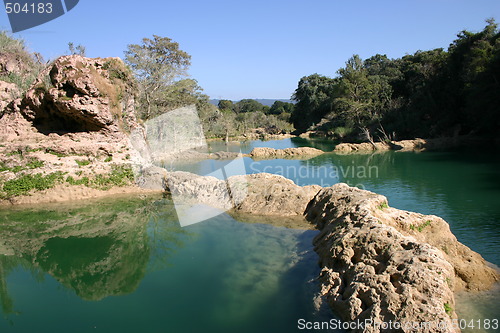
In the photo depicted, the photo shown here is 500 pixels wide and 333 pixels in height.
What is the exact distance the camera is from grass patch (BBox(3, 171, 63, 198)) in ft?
39.7

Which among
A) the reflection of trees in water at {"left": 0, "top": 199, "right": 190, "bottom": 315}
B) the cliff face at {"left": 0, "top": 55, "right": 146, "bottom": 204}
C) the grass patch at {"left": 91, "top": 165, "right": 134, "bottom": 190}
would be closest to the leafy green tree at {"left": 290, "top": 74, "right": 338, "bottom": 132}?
the cliff face at {"left": 0, "top": 55, "right": 146, "bottom": 204}

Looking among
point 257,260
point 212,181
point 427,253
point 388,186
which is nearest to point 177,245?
point 257,260

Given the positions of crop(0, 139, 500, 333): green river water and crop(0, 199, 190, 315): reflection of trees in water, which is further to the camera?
crop(0, 199, 190, 315): reflection of trees in water

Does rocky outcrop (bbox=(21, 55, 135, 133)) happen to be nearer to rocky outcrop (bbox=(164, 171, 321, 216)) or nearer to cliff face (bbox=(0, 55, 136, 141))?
cliff face (bbox=(0, 55, 136, 141))

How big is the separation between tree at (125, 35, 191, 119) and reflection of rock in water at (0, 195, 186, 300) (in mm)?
15341

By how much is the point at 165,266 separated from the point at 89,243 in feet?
9.05

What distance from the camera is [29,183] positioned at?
1239cm

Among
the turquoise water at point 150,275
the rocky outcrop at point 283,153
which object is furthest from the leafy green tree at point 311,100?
the turquoise water at point 150,275

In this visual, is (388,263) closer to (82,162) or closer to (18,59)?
(82,162)

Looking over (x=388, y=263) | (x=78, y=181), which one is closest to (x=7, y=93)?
(x=78, y=181)

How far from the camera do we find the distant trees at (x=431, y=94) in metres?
23.8

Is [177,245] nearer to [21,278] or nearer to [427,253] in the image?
[21,278]

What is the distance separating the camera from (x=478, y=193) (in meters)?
12.8

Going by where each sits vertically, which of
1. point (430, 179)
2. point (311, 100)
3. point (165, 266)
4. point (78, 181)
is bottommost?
point (430, 179)
